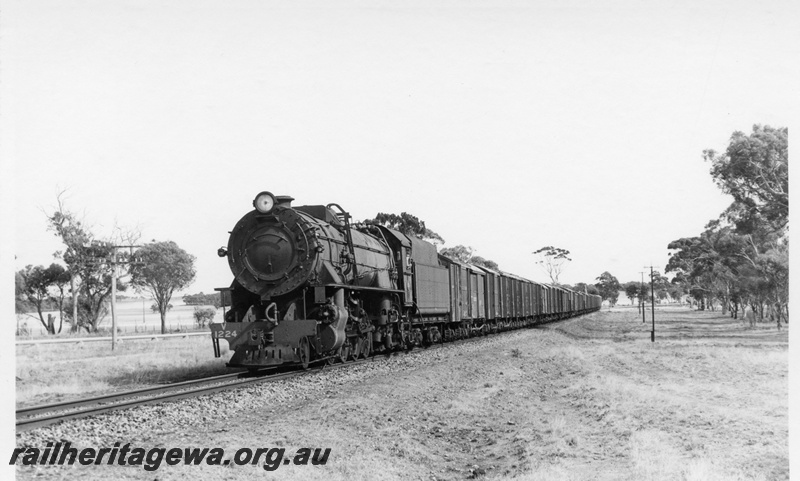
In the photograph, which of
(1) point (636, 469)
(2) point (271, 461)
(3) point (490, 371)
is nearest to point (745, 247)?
(3) point (490, 371)

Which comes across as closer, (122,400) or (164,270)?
(122,400)

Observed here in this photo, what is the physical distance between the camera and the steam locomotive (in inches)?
592

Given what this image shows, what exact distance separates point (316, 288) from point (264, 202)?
244cm

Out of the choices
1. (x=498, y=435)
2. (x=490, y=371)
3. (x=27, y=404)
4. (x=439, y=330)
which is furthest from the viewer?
(x=439, y=330)

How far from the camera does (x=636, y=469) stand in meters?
9.34

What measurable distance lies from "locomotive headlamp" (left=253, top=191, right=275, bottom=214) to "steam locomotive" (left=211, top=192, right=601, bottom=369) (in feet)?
0.08

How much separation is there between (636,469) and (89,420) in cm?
780

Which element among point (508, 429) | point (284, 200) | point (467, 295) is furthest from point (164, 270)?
point (508, 429)

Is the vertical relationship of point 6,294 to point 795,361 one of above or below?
above

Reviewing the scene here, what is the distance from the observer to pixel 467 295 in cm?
3066

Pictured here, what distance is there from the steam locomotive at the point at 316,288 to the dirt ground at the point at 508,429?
1422 mm

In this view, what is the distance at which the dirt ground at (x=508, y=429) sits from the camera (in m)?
9.10

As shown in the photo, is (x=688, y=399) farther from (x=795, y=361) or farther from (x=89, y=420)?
(x=89, y=420)

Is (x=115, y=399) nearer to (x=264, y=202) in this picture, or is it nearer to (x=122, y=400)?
(x=122, y=400)
